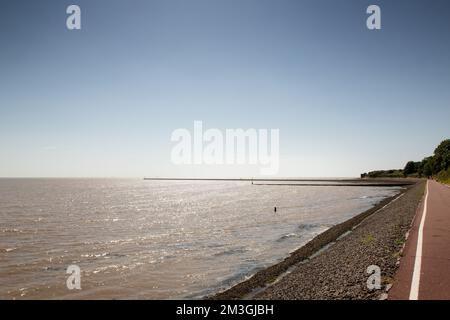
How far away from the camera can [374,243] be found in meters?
19.8

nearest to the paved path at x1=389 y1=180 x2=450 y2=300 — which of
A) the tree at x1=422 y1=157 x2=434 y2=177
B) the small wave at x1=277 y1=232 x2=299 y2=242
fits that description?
the small wave at x1=277 y1=232 x2=299 y2=242

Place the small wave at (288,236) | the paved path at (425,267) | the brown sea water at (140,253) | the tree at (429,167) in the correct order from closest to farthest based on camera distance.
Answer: the paved path at (425,267), the brown sea water at (140,253), the small wave at (288,236), the tree at (429,167)

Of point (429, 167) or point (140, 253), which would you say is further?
point (429, 167)

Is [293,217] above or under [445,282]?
under

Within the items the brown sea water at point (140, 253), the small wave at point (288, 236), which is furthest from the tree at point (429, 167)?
the small wave at point (288, 236)

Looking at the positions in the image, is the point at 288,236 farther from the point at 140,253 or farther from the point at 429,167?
the point at 429,167
